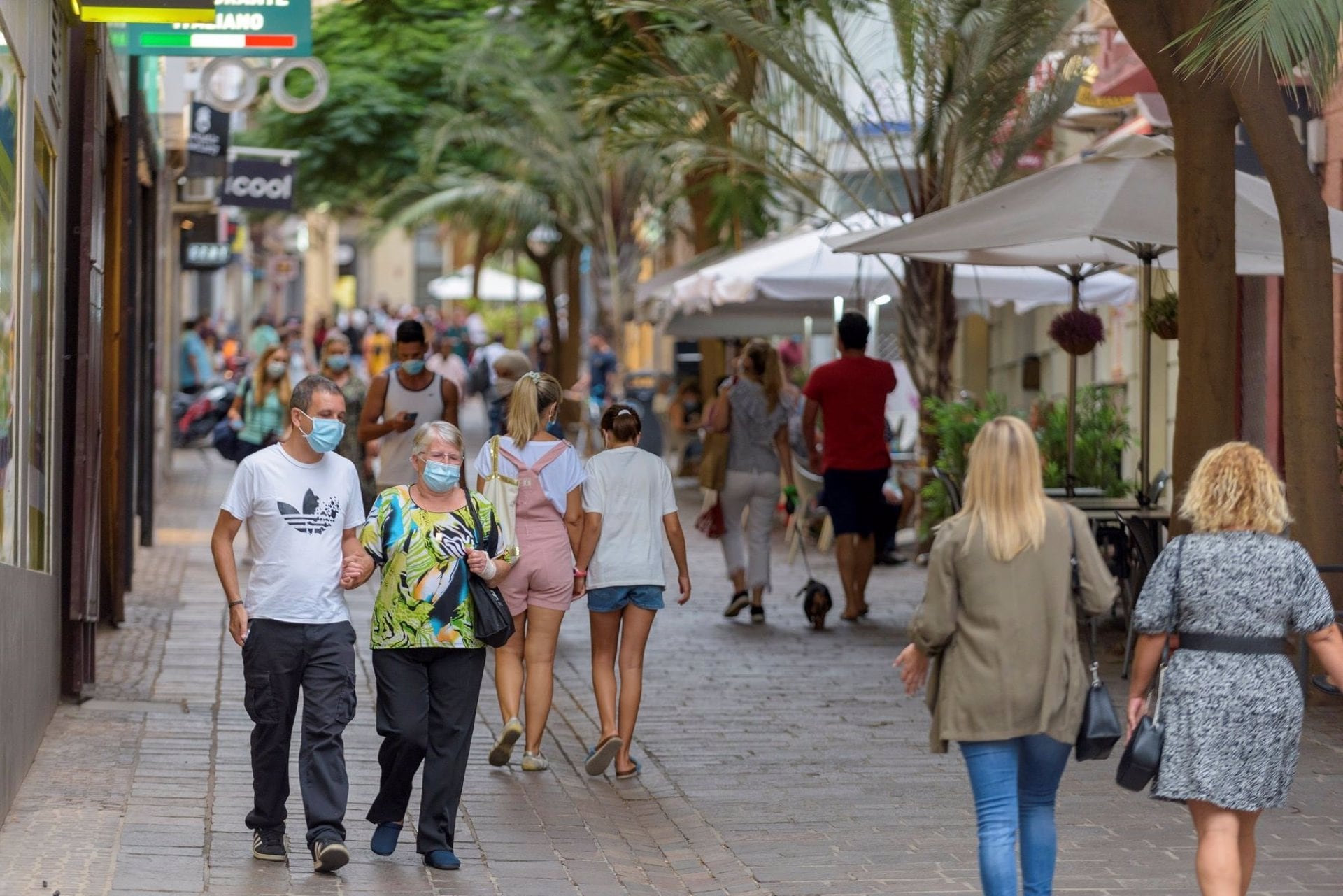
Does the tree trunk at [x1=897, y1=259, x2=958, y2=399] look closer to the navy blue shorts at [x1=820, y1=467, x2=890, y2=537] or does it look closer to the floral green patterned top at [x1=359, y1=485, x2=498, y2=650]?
the navy blue shorts at [x1=820, y1=467, x2=890, y2=537]

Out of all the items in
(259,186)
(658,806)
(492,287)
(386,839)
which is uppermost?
(492,287)

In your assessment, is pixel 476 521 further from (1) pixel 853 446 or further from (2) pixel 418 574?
(1) pixel 853 446

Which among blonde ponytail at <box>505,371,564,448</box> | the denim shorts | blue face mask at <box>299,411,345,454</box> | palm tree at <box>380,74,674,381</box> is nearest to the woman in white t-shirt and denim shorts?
the denim shorts

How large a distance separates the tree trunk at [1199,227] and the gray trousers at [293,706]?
15.3ft

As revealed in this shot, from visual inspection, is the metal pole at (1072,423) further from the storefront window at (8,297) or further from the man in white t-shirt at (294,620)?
the storefront window at (8,297)

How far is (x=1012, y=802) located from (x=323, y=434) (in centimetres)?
254

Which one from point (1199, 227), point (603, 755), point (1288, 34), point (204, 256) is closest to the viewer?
point (1288, 34)

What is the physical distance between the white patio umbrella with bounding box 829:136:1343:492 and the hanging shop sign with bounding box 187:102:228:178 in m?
9.43

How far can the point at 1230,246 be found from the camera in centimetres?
995

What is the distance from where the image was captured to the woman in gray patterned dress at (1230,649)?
17.9ft

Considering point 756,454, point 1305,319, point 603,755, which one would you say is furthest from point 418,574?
point 756,454

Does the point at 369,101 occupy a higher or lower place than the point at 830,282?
higher

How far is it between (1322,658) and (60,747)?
203 inches

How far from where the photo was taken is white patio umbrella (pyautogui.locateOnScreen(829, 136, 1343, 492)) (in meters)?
10.6
